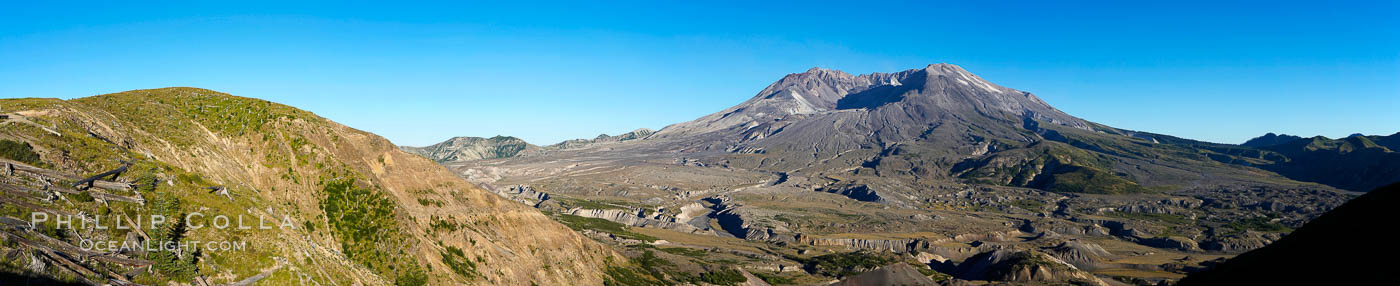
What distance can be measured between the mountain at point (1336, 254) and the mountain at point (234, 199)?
48.5 m

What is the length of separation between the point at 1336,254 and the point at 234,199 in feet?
194

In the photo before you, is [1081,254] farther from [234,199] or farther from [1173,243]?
[234,199]

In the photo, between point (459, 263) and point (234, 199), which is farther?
point (459, 263)

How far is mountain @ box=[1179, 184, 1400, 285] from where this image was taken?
30.3 metres

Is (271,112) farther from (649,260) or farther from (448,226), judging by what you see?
(649,260)

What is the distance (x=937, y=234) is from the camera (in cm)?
16662

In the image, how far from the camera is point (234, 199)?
30234 mm

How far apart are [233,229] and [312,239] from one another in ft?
20.4

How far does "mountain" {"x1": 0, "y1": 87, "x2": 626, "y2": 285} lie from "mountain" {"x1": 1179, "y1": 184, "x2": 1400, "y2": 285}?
48513 mm

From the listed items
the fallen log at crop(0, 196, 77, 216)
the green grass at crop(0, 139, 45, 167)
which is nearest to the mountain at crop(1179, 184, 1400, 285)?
the fallen log at crop(0, 196, 77, 216)

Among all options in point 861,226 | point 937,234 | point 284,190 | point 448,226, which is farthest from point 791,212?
point 284,190

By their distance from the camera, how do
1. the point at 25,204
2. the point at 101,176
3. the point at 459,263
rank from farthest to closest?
the point at 459,263 < the point at 101,176 < the point at 25,204

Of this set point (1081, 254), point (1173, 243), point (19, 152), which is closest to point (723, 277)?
point (19, 152)

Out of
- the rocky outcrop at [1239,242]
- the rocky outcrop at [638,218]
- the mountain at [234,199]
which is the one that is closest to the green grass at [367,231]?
the mountain at [234,199]
